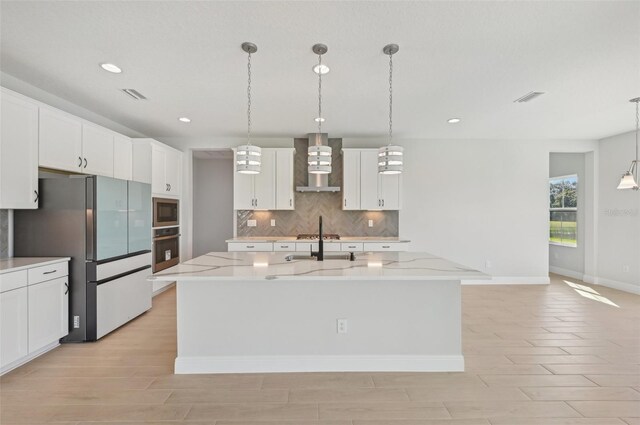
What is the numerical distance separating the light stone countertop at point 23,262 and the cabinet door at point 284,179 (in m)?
2.87

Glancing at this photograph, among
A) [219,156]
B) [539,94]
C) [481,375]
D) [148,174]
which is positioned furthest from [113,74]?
[539,94]

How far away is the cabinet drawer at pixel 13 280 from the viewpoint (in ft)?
7.73

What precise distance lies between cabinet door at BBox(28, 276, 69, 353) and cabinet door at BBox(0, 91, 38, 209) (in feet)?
2.57

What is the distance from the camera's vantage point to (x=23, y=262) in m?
2.68

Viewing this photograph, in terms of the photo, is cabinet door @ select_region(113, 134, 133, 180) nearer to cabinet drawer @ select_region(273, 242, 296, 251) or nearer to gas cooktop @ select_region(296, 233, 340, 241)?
cabinet drawer @ select_region(273, 242, 296, 251)

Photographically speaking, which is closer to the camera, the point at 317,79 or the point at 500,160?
the point at 317,79

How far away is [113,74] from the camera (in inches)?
115

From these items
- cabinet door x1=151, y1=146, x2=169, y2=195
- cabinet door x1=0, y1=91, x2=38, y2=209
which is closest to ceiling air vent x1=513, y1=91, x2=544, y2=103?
cabinet door x1=151, y1=146, x2=169, y2=195

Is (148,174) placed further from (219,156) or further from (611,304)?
(611,304)

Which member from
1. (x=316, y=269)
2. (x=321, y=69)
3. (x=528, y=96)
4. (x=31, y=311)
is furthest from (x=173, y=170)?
(x=528, y=96)

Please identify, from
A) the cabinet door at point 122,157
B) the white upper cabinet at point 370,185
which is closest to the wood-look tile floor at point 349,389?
the cabinet door at point 122,157

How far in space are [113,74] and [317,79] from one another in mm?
1957

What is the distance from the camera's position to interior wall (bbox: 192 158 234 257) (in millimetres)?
6695

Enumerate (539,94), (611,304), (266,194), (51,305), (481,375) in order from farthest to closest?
(266,194) < (611,304) < (539,94) < (51,305) < (481,375)
